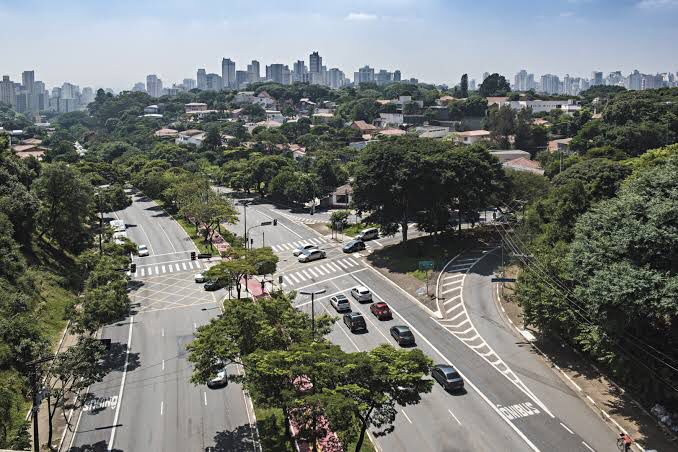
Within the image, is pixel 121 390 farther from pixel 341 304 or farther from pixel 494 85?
pixel 494 85

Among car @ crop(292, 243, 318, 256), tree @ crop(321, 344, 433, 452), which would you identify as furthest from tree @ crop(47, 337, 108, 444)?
car @ crop(292, 243, 318, 256)

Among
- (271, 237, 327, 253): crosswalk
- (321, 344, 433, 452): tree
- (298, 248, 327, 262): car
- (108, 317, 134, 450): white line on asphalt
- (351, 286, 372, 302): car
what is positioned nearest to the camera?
(321, 344, 433, 452): tree

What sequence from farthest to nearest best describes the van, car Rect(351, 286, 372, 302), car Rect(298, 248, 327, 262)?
1. the van
2. car Rect(298, 248, 327, 262)
3. car Rect(351, 286, 372, 302)

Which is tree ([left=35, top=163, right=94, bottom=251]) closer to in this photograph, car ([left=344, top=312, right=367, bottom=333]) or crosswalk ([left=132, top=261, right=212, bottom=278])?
crosswalk ([left=132, top=261, right=212, bottom=278])

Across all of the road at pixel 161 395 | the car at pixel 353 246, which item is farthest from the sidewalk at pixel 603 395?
the car at pixel 353 246

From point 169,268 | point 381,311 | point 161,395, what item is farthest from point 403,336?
point 169,268

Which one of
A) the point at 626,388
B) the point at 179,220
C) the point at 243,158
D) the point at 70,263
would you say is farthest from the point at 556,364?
the point at 243,158
